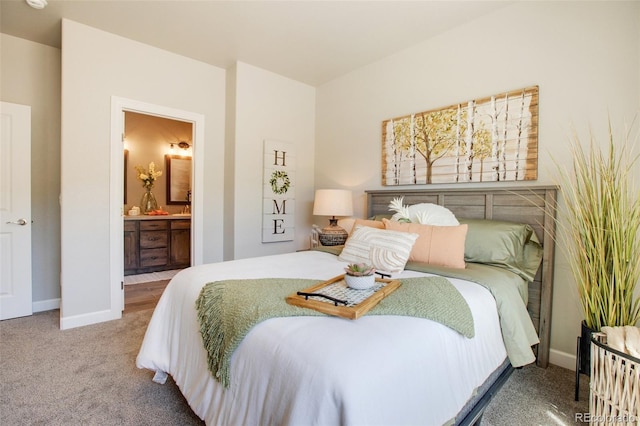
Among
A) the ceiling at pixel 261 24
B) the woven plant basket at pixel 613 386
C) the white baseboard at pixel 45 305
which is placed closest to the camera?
the woven plant basket at pixel 613 386

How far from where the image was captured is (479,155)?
248cm

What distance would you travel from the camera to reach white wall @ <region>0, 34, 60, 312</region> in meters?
2.90

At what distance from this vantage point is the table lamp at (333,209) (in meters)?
3.12

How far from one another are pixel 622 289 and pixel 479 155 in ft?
4.36

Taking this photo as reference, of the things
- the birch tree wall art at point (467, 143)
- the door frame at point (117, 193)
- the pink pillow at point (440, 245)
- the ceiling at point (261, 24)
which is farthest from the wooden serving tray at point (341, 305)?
the door frame at point (117, 193)

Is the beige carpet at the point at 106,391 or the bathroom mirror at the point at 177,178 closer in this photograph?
the beige carpet at the point at 106,391

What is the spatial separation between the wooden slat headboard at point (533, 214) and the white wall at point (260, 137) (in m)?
2.05

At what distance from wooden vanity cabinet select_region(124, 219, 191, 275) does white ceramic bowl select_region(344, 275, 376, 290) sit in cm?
410

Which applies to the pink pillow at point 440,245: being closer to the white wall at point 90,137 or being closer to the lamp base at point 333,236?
the lamp base at point 333,236

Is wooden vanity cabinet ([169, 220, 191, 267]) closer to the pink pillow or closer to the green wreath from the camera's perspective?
the green wreath

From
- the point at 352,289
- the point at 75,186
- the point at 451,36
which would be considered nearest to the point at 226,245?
the point at 75,186

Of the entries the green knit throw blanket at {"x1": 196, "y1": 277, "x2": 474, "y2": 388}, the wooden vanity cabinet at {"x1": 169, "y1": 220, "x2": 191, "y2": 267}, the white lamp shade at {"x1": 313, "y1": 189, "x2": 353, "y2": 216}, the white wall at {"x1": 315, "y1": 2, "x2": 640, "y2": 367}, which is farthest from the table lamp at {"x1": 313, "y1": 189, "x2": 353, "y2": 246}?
the wooden vanity cabinet at {"x1": 169, "y1": 220, "x2": 191, "y2": 267}

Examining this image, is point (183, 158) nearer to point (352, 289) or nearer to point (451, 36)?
point (451, 36)

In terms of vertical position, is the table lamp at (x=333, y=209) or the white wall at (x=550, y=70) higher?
the white wall at (x=550, y=70)
